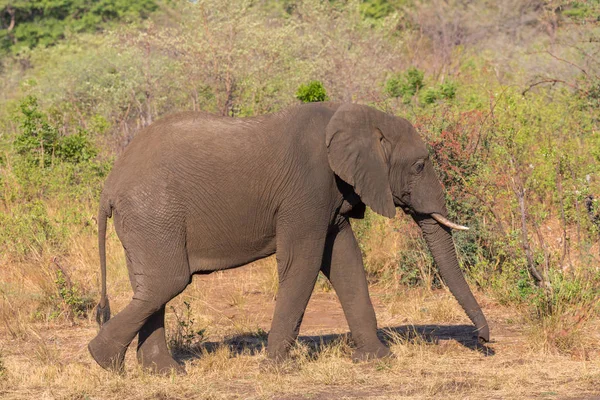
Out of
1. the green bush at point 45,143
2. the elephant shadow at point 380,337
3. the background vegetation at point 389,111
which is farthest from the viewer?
the green bush at point 45,143

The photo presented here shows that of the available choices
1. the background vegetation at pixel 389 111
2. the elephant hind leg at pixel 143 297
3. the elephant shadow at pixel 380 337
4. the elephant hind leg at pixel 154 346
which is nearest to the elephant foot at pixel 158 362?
the elephant hind leg at pixel 154 346

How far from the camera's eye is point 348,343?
25.8ft

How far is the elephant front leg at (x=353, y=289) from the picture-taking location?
7.25 metres

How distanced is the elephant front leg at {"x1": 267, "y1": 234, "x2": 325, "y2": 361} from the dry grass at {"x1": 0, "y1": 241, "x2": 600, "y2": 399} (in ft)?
0.57

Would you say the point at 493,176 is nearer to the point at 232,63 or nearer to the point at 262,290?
the point at 262,290

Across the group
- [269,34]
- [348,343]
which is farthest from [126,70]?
[348,343]

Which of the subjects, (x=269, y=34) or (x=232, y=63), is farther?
(x=269, y=34)

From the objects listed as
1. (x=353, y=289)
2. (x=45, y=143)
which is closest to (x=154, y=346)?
(x=353, y=289)

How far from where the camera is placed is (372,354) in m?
7.23

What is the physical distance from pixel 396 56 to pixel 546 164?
436 inches

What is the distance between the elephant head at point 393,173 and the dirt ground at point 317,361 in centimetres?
54

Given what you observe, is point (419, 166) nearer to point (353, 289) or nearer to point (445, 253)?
point (445, 253)

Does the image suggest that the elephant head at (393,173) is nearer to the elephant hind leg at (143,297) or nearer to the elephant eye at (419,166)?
the elephant eye at (419,166)

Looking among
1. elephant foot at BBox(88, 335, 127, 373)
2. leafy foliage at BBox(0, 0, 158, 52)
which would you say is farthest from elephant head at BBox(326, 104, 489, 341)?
leafy foliage at BBox(0, 0, 158, 52)
